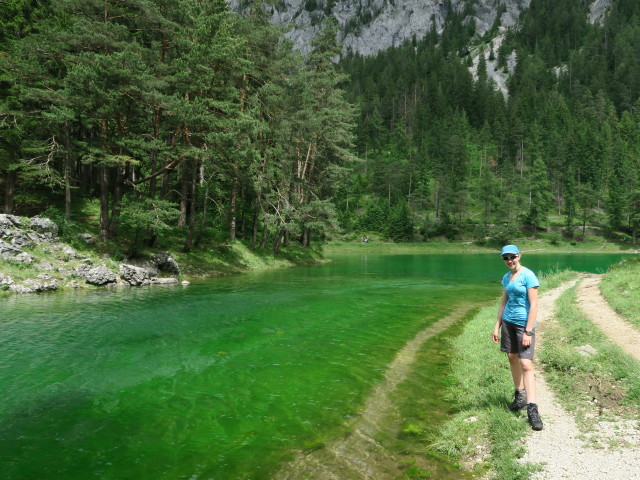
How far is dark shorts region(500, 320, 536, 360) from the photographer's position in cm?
609

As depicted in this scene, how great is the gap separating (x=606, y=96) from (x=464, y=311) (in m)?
159

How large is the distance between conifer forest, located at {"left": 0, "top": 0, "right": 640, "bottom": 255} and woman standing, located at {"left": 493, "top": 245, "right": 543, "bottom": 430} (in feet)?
69.6

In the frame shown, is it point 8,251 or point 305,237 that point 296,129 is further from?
point 8,251

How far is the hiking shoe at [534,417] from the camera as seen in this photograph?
18.3 ft

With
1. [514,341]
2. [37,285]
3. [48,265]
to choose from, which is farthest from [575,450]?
[48,265]

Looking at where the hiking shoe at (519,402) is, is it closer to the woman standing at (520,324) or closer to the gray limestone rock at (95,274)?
the woman standing at (520,324)

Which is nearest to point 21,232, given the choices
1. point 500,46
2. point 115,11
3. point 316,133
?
point 115,11

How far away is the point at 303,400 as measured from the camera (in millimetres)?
7371

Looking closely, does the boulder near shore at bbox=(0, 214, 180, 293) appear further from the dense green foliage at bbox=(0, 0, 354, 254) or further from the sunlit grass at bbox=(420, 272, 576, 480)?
the sunlit grass at bbox=(420, 272, 576, 480)

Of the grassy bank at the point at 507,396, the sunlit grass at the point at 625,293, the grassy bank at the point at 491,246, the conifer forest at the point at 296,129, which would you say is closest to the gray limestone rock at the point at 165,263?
the conifer forest at the point at 296,129

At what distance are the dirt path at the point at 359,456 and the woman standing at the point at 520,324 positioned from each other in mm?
2252

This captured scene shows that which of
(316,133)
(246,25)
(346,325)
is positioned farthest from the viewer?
(316,133)

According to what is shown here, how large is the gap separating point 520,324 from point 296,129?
3440 centimetres

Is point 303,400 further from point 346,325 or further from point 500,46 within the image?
point 500,46
